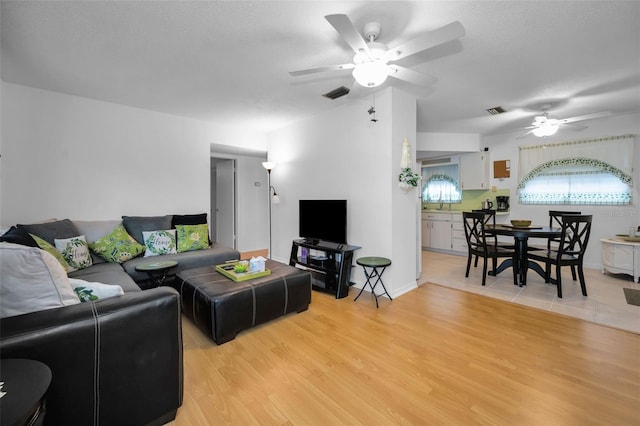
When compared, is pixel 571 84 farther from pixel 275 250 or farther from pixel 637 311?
pixel 275 250

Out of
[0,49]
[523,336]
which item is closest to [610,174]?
[523,336]

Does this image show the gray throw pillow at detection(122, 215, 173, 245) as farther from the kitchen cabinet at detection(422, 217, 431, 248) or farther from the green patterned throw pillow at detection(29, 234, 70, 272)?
the kitchen cabinet at detection(422, 217, 431, 248)

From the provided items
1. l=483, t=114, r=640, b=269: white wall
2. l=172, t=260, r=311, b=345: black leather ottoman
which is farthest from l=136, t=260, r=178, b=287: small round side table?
l=483, t=114, r=640, b=269: white wall

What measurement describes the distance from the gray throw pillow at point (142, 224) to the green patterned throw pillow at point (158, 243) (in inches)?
4.0

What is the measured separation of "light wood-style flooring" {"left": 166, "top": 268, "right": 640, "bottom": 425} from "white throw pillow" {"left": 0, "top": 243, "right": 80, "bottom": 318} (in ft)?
3.07

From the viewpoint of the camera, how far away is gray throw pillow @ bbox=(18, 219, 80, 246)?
285 centimetres

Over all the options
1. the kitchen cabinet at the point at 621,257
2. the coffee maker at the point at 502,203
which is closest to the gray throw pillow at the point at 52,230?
the coffee maker at the point at 502,203

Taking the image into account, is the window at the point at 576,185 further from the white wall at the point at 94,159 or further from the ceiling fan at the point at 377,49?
the white wall at the point at 94,159

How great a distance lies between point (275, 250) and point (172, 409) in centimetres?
375

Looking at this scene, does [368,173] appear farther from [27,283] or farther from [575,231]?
[27,283]

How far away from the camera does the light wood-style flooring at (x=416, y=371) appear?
5.22ft

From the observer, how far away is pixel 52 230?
2.97 m

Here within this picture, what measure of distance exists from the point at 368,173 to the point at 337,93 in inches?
41.8

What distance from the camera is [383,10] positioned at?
190 centimetres
